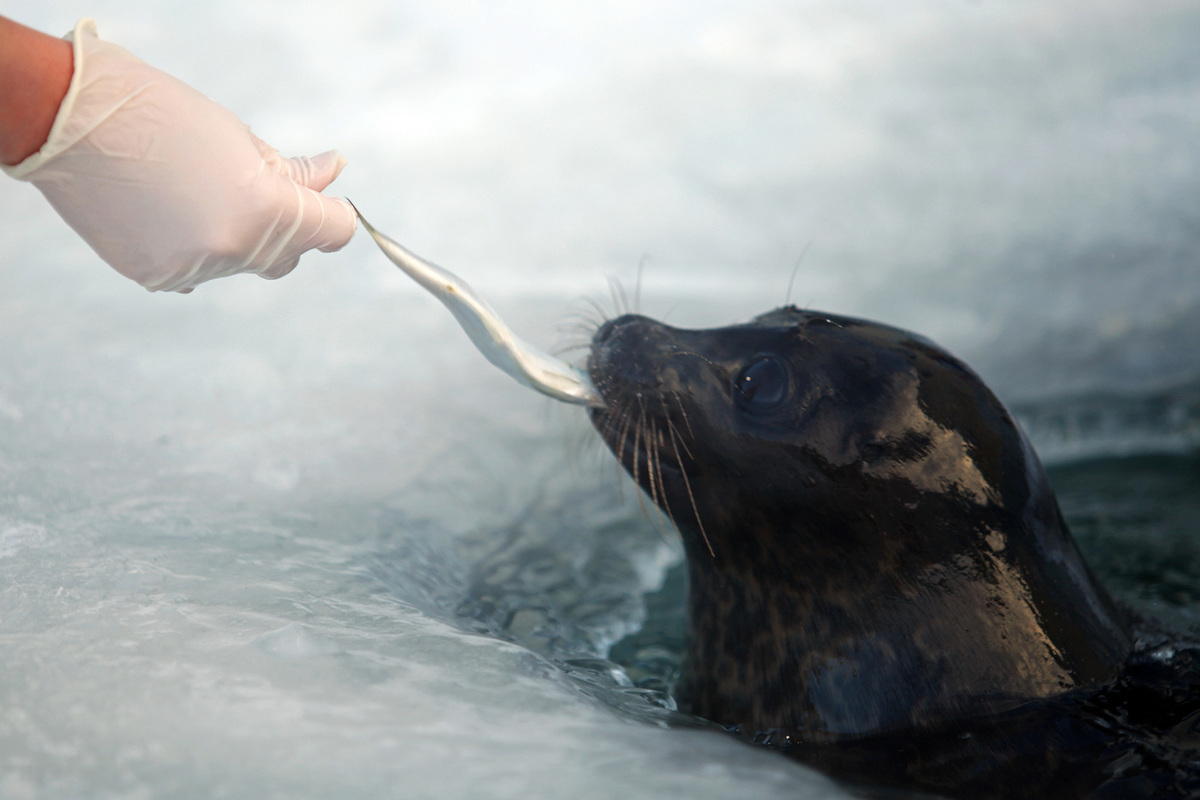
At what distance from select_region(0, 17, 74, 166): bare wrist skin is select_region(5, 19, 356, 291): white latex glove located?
0.02 meters

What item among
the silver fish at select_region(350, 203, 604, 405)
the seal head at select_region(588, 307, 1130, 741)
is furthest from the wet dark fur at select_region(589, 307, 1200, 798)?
the silver fish at select_region(350, 203, 604, 405)

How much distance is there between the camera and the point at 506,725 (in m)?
1.41

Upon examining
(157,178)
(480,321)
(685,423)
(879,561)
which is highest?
(157,178)

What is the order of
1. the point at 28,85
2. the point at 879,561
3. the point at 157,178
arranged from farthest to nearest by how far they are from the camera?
the point at 879,561 → the point at 157,178 → the point at 28,85

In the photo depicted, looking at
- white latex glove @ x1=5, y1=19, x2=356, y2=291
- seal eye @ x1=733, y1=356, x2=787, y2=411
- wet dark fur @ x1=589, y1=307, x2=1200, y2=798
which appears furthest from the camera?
seal eye @ x1=733, y1=356, x2=787, y2=411

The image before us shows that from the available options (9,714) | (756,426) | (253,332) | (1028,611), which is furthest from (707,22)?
(9,714)

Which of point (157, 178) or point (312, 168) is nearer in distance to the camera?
point (157, 178)

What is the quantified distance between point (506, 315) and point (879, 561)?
203cm

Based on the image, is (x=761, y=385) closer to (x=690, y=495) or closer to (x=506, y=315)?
(x=690, y=495)

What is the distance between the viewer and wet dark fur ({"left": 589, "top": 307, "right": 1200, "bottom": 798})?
1762 mm

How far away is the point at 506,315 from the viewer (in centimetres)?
360

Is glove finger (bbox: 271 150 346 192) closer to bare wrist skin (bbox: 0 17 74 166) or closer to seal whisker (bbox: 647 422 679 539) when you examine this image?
bare wrist skin (bbox: 0 17 74 166)

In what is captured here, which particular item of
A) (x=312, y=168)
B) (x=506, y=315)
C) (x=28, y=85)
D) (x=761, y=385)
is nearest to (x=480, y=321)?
(x=312, y=168)

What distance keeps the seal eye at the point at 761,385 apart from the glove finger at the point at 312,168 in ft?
2.87
